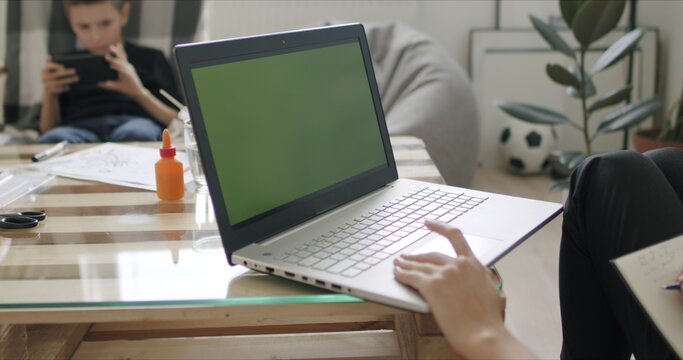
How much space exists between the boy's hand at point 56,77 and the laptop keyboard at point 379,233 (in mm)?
1739

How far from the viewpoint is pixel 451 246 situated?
3.26 feet

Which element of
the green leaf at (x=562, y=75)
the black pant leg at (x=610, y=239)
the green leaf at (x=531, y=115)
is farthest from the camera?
the green leaf at (x=531, y=115)

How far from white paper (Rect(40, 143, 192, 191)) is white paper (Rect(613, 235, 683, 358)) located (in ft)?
2.72

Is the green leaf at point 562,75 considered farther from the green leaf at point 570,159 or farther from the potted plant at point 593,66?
the green leaf at point 570,159

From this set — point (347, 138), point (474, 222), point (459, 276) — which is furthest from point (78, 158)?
point (459, 276)

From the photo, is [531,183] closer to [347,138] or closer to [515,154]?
[515,154]

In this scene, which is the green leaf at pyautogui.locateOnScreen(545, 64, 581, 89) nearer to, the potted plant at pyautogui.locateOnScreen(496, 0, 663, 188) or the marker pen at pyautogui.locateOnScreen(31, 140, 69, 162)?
the potted plant at pyautogui.locateOnScreen(496, 0, 663, 188)

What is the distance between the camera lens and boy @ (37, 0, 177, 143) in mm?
2551

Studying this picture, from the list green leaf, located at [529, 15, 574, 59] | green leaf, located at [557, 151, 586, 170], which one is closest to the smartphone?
green leaf, located at [529, 15, 574, 59]

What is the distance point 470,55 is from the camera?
3.61 m

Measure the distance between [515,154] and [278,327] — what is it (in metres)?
2.04

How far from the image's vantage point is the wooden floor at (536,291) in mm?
2008

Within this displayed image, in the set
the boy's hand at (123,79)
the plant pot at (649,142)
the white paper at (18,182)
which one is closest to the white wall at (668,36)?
the plant pot at (649,142)

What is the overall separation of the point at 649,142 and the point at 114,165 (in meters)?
1.98
